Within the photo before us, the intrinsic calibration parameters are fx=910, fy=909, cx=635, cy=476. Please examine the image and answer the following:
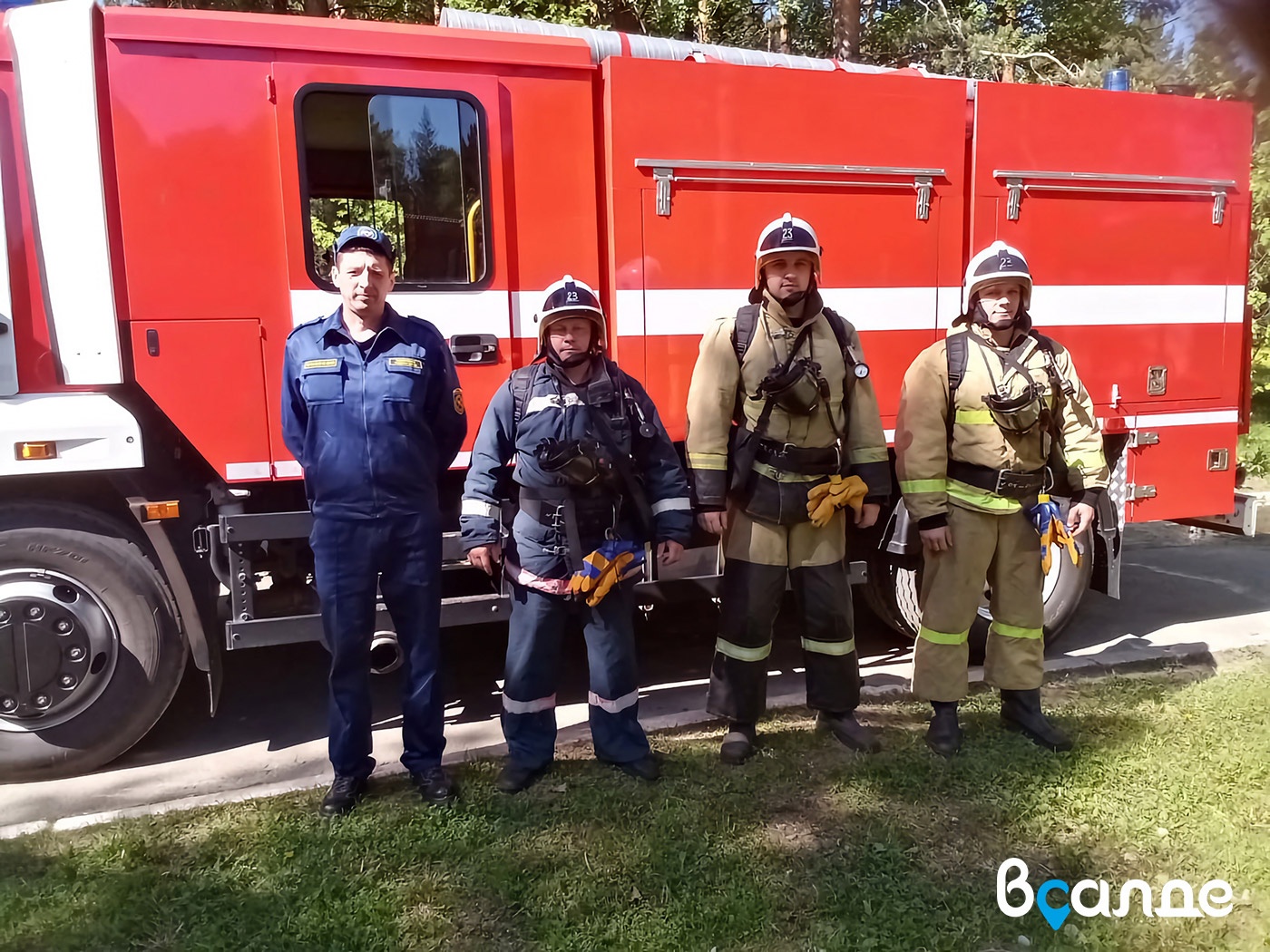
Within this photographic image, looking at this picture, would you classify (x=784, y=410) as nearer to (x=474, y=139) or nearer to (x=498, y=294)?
(x=498, y=294)

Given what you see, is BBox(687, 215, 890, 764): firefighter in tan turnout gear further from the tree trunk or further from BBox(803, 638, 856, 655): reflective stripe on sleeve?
the tree trunk

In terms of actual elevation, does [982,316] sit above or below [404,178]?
below

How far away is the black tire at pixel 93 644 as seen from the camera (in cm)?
335

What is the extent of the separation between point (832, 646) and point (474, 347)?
1842 mm

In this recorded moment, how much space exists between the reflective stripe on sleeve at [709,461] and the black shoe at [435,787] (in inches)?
55.4

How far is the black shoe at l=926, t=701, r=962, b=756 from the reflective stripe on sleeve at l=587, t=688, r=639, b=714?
1.20 meters

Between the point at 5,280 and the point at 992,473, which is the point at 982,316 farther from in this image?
the point at 5,280

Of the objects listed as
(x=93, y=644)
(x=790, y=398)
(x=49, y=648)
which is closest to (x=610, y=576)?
(x=790, y=398)

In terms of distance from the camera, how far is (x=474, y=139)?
361 cm

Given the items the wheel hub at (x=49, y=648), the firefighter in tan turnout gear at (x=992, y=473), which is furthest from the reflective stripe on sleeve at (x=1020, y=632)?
the wheel hub at (x=49, y=648)

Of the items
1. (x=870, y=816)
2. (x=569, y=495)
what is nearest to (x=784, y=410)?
(x=569, y=495)

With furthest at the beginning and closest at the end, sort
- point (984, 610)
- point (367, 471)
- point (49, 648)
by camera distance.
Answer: point (984, 610)
point (49, 648)
point (367, 471)

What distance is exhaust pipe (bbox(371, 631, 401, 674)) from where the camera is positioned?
3.52m

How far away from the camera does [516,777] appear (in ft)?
10.6
